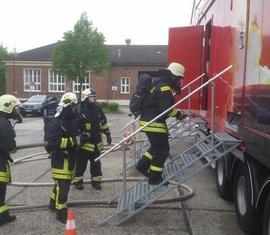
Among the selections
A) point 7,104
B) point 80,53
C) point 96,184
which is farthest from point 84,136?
point 80,53

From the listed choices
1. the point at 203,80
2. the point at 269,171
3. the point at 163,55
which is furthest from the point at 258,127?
the point at 163,55

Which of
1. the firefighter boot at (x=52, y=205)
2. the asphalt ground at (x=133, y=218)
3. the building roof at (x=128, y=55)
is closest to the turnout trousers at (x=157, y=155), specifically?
the asphalt ground at (x=133, y=218)

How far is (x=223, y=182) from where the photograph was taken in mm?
7281

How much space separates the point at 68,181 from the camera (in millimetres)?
6473

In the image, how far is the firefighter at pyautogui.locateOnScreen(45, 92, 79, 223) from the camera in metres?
6.34

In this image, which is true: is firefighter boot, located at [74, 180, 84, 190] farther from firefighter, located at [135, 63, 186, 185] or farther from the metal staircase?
firefighter, located at [135, 63, 186, 185]

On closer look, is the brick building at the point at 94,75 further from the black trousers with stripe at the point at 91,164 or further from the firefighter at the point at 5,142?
the firefighter at the point at 5,142

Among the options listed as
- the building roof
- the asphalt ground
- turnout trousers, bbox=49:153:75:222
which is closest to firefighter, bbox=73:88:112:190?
the asphalt ground

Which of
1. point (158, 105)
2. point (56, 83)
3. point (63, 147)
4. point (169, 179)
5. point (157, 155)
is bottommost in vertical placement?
point (56, 83)

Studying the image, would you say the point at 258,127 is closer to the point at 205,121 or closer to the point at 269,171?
the point at 269,171

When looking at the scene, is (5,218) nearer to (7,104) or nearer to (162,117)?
(7,104)

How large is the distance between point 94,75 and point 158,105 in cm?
4590

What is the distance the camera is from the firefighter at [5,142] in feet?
20.3

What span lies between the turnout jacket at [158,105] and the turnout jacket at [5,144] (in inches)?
69.1
